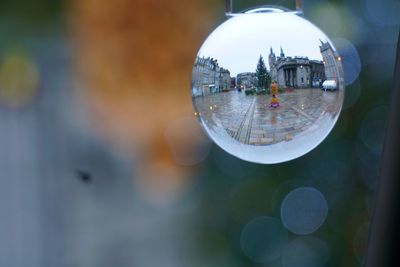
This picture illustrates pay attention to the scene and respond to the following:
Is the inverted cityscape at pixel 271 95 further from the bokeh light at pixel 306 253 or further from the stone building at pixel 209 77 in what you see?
the bokeh light at pixel 306 253

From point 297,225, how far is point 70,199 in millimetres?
939

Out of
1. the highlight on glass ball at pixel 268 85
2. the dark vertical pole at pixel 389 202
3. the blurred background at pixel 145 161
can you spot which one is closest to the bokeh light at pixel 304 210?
the blurred background at pixel 145 161

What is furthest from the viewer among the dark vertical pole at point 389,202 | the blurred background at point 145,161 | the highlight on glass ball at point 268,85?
the blurred background at point 145,161

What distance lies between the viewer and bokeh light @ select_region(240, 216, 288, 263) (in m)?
2.22

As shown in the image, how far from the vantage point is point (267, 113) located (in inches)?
30.1

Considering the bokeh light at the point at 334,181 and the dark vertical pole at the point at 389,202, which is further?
the bokeh light at the point at 334,181

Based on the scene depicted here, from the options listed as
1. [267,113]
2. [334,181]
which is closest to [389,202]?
[267,113]

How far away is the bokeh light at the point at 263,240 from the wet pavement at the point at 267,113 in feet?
4.88

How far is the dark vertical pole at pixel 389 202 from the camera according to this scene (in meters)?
0.54

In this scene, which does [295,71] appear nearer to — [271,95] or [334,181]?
[271,95]

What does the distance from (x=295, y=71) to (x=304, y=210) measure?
152 cm

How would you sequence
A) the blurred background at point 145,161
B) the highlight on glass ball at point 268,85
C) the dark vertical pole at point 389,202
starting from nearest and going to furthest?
1. the dark vertical pole at point 389,202
2. the highlight on glass ball at point 268,85
3. the blurred background at point 145,161

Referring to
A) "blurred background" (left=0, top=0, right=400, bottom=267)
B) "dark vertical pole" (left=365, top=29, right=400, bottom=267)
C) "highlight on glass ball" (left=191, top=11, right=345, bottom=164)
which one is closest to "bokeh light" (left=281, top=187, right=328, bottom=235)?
"blurred background" (left=0, top=0, right=400, bottom=267)

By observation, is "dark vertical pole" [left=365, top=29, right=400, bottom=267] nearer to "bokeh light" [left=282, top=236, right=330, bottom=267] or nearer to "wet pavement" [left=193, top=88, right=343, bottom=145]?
"wet pavement" [left=193, top=88, right=343, bottom=145]
